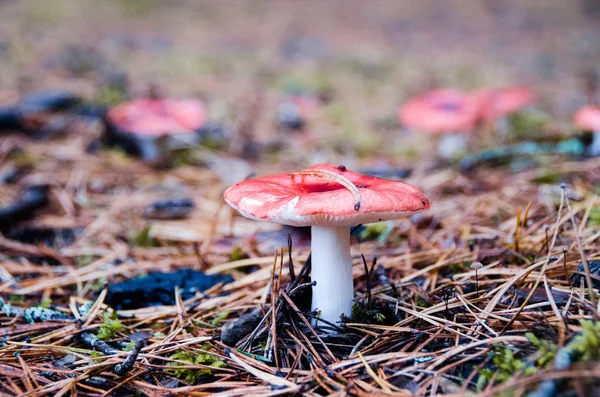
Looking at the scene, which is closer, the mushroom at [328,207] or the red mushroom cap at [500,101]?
the mushroom at [328,207]

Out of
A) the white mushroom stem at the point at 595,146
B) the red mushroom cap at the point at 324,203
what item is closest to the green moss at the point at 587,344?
the red mushroom cap at the point at 324,203

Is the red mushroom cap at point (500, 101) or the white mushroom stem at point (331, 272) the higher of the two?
the red mushroom cap at point (500, 101)

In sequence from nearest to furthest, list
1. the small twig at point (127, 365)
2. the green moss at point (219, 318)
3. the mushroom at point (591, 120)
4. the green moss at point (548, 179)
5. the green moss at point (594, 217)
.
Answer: the small twig at point (127, 365), the green moss at point (219, 318), the green moss at point (594, 217), the green moss at point (548, 179), the mushroom at point (591, 120)

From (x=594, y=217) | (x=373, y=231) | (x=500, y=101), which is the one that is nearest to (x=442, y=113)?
(x=500, y=101)

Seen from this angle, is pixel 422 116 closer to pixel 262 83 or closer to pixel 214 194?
pixel 214 194

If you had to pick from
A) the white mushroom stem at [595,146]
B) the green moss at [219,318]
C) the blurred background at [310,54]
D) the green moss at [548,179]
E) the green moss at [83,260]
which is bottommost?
the green moss at [219,318]

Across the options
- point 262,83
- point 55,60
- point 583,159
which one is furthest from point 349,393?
point 55,60

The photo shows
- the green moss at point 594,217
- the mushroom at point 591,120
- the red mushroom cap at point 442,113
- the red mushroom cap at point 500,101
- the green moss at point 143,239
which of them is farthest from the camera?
A: the red mushroom cap at point 500,101

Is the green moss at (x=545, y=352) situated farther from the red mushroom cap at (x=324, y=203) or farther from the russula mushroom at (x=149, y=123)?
the russula mushroom at (x=149, y=123)
